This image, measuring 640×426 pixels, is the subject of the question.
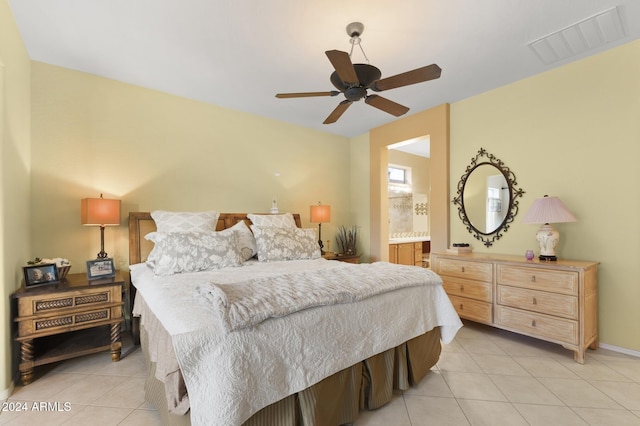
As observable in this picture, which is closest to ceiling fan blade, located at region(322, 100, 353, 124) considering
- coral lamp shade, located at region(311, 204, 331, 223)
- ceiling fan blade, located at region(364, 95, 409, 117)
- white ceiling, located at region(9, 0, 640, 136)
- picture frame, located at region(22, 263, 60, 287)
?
ceiling fan blade, located at region(364, 95, 409, 117)

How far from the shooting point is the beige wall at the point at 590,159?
251 cm

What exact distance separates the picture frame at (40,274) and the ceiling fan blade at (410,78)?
9.82ft

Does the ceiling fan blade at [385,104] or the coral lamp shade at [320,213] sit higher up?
the ceiling fan blade at [385,104]

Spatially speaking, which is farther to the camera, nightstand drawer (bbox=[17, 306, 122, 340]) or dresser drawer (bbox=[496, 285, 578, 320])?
dresser drawer (bbox=[496, 285, 578, 320])

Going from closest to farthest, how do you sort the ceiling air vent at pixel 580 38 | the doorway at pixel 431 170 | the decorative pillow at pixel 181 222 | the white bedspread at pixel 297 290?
the white bedspread at pixel 297 290 < the ceiling air vent at pixel 580 38 < the decorative pillow at pixel 181 222 < the doorway at pixel 431 170

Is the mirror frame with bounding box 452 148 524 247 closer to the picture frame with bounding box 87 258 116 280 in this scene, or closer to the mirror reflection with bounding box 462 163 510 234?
the mirror reflection with bounding box 462 163 510 234

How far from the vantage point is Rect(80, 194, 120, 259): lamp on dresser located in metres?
2.59

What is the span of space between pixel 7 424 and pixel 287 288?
1843mm

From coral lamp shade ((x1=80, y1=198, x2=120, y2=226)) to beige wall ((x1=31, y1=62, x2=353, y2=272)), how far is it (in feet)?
1.13

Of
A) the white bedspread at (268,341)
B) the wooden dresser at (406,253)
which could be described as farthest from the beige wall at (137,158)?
the wooden dresser at (406,253)

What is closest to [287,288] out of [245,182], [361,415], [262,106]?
[361,415]

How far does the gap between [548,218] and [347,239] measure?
2818mm

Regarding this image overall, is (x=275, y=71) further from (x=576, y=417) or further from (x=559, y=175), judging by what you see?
(x=576, y=417)

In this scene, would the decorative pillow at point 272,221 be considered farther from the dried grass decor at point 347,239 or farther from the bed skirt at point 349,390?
the bed skirt at point 349,390
